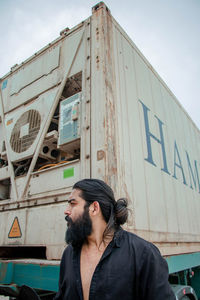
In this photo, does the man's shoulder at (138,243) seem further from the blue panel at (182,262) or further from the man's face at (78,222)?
the blue panel at (182,262)

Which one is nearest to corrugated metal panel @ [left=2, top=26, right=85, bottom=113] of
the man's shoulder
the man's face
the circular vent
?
the circular vent

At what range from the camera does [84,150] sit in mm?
2008

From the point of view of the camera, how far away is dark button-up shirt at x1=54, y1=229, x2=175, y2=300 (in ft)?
2.91

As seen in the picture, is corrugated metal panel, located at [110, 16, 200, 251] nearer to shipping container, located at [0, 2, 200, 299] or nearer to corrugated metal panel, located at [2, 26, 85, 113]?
shipping container, located at [0, 2, 200, 299]

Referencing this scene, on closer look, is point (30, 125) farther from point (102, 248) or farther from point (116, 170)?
point (102, 248)

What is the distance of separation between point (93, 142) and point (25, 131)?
3.95 feet

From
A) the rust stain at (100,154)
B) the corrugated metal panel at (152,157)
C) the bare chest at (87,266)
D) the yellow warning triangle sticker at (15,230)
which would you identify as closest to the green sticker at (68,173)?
the rust stain at (100,154)

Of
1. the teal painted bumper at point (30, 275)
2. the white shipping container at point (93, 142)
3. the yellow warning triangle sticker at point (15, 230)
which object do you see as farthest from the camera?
the yellow warning triangle sticker at point (15, 230)

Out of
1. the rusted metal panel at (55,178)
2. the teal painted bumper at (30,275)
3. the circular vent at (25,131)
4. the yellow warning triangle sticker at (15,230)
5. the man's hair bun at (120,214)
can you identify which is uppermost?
the circular vent at (25,131)

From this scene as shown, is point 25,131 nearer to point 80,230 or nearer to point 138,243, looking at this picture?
point 80,230

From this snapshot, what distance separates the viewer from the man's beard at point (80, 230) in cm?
113

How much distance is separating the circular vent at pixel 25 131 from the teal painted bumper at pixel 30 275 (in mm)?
1438

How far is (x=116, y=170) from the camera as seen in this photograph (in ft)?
6.06

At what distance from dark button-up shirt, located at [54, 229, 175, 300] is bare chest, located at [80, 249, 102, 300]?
2 cm
